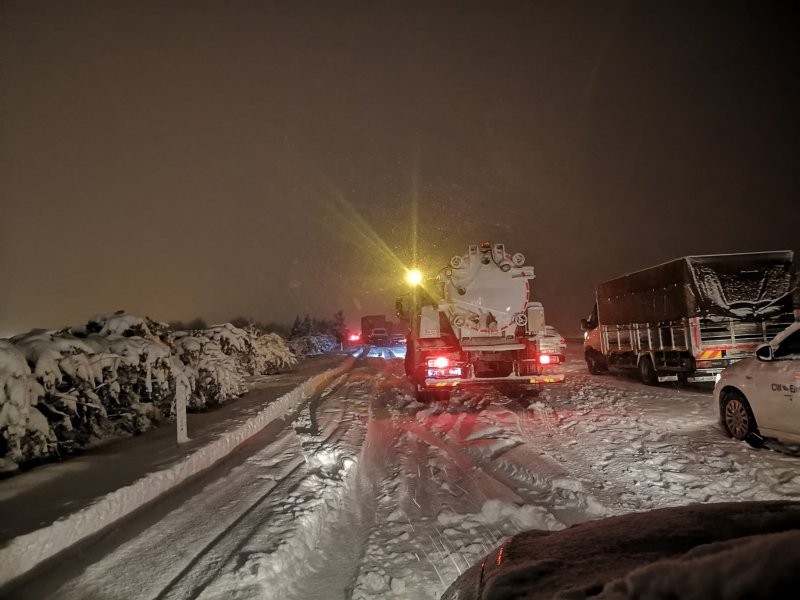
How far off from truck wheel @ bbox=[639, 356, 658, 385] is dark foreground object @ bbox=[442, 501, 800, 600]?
14.4 meters

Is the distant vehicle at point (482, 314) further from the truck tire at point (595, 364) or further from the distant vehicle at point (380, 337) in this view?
the distant vehicle at point (380, 337)

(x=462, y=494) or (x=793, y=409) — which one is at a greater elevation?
(x=793, y=409)

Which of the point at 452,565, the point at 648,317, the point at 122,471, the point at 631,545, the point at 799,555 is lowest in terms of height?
the point at 452,565

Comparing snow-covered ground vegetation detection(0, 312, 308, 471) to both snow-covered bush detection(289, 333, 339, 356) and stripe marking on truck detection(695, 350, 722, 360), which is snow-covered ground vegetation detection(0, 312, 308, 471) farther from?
snow-covered bush detection(289, 333, 339, 356)

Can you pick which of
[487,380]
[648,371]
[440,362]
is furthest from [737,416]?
[648,371]

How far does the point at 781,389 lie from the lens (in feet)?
22.2

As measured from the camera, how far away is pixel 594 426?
945 centimetres

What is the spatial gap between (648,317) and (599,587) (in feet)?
50.4

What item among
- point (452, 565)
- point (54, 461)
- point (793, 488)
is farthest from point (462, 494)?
point (54, 461)

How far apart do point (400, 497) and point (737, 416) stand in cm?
565

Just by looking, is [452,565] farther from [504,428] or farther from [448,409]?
[448,409]

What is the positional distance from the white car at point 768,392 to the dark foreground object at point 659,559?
549 cm

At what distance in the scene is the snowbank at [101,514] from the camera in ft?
13.0

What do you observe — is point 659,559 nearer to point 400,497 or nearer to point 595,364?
point 400,497
